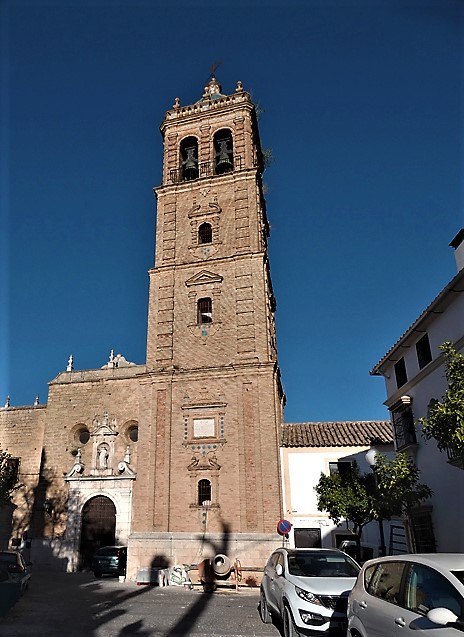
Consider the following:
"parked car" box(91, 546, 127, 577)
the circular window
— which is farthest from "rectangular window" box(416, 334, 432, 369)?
the circular window

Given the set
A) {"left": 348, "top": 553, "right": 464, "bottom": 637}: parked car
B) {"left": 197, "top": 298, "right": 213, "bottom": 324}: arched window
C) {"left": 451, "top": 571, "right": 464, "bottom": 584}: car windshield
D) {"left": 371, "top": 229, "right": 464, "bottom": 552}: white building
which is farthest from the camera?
{"left": 197, "top": 298, "right": 213, "bottom": 324}: arched window

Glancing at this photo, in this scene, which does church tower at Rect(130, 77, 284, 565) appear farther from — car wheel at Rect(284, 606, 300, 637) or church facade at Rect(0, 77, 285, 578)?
car wheel at Rect(284, 606, 300, 637)

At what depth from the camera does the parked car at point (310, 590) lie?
6.70 metres

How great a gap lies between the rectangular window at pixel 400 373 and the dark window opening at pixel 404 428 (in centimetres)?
104

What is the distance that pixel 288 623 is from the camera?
7.12 m

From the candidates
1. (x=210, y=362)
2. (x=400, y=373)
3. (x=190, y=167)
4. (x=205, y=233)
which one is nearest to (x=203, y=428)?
(x=210, y=362)

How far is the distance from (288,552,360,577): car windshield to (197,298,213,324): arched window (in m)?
13.3

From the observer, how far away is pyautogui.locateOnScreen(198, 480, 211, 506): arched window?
58.2 feet

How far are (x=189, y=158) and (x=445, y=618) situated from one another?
79.9 ft

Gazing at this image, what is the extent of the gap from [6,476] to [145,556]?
592cm

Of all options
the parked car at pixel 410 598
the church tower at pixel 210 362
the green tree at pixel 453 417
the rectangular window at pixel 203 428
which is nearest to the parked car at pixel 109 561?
the church tower at pixel 210 362

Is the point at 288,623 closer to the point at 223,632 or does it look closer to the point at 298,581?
the point at 298,581

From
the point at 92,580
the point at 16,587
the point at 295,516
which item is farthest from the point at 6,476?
the point at 295,516

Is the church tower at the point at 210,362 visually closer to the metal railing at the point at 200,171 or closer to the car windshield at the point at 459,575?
the metal railing at the point at 200,171
